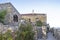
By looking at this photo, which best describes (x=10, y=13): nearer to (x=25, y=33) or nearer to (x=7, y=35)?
(x=25, y=33)

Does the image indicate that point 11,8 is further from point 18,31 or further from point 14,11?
point 18,31

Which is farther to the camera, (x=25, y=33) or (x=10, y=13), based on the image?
(x=10, y=13)

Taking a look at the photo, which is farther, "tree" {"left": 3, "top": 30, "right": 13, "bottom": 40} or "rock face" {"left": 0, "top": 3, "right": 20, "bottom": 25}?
"rock face" {"left": 0, "top": 3, "right": 20, "bottom": 25}

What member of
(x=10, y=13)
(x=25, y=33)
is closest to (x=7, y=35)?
(x=25, y=33)

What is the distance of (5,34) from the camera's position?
22.1 ft

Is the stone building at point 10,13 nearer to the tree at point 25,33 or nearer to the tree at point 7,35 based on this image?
the tree at point 25,33

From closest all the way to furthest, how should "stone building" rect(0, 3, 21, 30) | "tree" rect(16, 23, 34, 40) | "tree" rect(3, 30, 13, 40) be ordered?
"tree" rect(3, 30, 13, 40)
"tree" rect(16, 23, 34, 40)
"stone building" rect(0, 3, 21, 30)

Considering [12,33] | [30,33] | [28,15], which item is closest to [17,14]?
[30,33]

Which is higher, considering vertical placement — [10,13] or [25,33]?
[10,13]

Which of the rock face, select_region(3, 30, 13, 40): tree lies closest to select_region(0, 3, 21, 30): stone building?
the rock face

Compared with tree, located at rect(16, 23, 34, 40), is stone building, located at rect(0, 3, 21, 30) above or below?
above

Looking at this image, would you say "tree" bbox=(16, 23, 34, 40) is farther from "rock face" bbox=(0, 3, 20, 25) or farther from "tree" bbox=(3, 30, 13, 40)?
"rock face" bbox=(0, 3, 20, 25)

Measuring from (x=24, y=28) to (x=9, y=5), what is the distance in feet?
13.8

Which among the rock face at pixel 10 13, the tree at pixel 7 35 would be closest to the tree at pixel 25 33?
the tree at pixel 7 35
